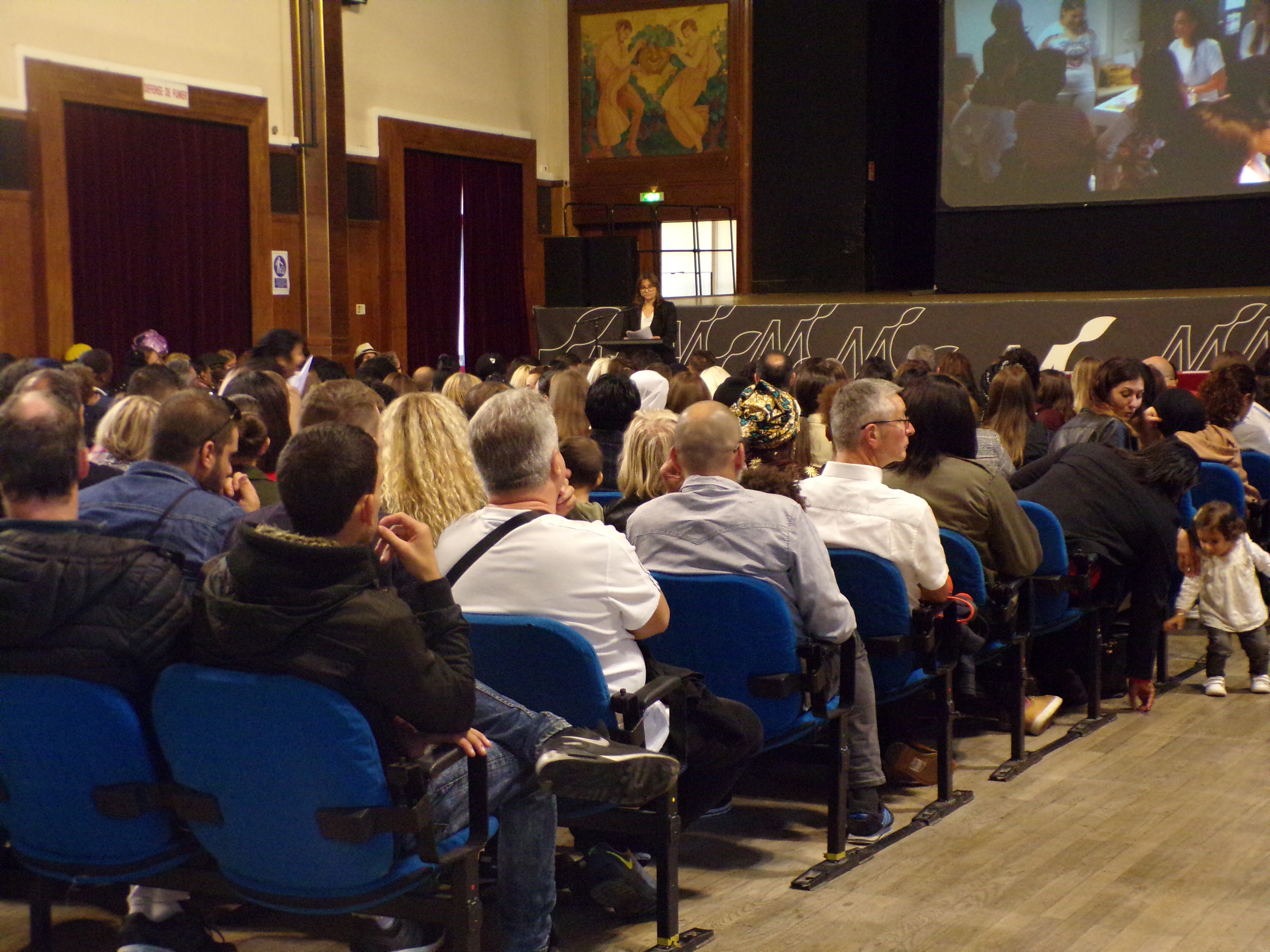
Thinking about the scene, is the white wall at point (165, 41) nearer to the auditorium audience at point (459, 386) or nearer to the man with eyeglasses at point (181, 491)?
the auditorium audience at point (459, 386)

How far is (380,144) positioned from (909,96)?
574cm

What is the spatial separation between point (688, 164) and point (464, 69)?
270cm

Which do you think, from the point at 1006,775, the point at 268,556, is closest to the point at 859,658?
the point at 1006,775

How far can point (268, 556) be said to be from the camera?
198 cm

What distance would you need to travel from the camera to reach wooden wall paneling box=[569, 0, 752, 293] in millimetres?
14266

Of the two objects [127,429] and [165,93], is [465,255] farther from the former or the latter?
[127,429]

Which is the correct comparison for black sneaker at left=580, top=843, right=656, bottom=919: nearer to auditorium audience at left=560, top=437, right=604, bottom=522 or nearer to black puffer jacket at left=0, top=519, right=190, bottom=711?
auditorium audience at left=560, top=437, right=604, bottom=522

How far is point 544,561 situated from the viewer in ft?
8.21

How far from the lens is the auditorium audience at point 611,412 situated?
4.70 metres

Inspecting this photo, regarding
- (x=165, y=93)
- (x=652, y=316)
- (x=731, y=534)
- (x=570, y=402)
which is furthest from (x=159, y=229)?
(x=731, y=534)

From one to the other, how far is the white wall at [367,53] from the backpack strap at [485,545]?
367 inches

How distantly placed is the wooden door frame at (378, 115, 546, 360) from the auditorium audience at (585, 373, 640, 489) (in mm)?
9289

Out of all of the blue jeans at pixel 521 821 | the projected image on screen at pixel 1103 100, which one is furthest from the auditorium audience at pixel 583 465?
the projected image on screen at pixel 1103 100

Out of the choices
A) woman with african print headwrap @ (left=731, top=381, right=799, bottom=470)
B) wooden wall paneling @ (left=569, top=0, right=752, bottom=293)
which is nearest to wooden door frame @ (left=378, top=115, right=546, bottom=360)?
wooden wall paneling @ (left=569, top=0, right=752, bottom=293)
